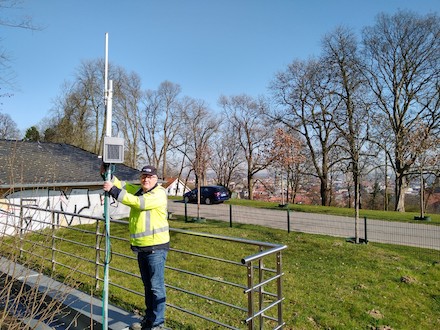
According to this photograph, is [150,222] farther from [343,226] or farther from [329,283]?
[343,226]

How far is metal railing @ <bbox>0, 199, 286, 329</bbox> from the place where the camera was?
335 centimetres

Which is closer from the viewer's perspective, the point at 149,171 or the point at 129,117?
the point at 149,171

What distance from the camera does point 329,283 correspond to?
7734mm

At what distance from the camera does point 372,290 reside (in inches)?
290

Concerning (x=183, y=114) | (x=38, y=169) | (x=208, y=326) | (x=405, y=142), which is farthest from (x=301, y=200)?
(x=208, y=326)

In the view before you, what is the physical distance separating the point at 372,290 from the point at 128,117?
39.3 meters

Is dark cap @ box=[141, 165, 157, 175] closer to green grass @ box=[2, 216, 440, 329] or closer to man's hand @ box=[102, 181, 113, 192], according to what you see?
man's hand @ box=[102, 181, 113, 192]

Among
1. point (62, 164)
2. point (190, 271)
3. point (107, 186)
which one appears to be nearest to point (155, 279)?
point (107, 186)

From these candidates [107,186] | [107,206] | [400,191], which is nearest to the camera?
[107,186]

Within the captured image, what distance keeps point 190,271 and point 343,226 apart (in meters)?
9.83

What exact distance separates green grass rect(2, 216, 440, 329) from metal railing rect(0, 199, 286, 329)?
43 mm

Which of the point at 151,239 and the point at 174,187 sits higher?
the point at 174,187

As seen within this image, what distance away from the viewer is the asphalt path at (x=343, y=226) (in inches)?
515

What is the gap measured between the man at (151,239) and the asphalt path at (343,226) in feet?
33.4
